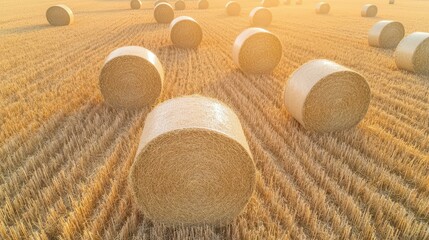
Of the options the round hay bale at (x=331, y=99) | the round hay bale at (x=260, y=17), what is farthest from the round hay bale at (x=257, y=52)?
the round hay bale at (x=260, y=17)

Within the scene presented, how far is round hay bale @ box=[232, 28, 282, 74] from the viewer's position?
11352mm

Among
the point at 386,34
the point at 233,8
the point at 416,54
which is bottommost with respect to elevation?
the point at 233,8

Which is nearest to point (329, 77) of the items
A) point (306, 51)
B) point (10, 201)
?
point (10, 201)

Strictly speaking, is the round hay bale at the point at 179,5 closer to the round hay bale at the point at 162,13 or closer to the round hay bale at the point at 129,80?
the round hay bale at the point at 162,13

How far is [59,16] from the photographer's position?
22.9 metres

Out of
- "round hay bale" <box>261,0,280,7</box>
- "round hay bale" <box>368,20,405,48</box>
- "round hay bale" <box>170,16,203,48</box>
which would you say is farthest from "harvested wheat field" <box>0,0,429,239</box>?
"round hay bale" <box>261,0,280,7</box>

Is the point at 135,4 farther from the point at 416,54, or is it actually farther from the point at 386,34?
the point at 416,54

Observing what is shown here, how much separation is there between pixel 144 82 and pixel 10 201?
4147 millimetres

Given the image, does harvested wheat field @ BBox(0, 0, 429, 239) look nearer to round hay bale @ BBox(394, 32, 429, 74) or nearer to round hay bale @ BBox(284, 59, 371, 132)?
round hay bale @ BBox(284, 59, 371, 132)

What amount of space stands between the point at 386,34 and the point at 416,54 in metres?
4.96

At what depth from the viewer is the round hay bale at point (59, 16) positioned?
22.5 m

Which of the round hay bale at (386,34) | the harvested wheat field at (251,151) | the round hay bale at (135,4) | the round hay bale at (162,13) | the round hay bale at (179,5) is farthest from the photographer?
the round hay bale at (135,4)

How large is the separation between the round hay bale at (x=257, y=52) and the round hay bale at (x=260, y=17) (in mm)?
12751

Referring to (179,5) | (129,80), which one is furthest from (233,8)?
(129,80)
